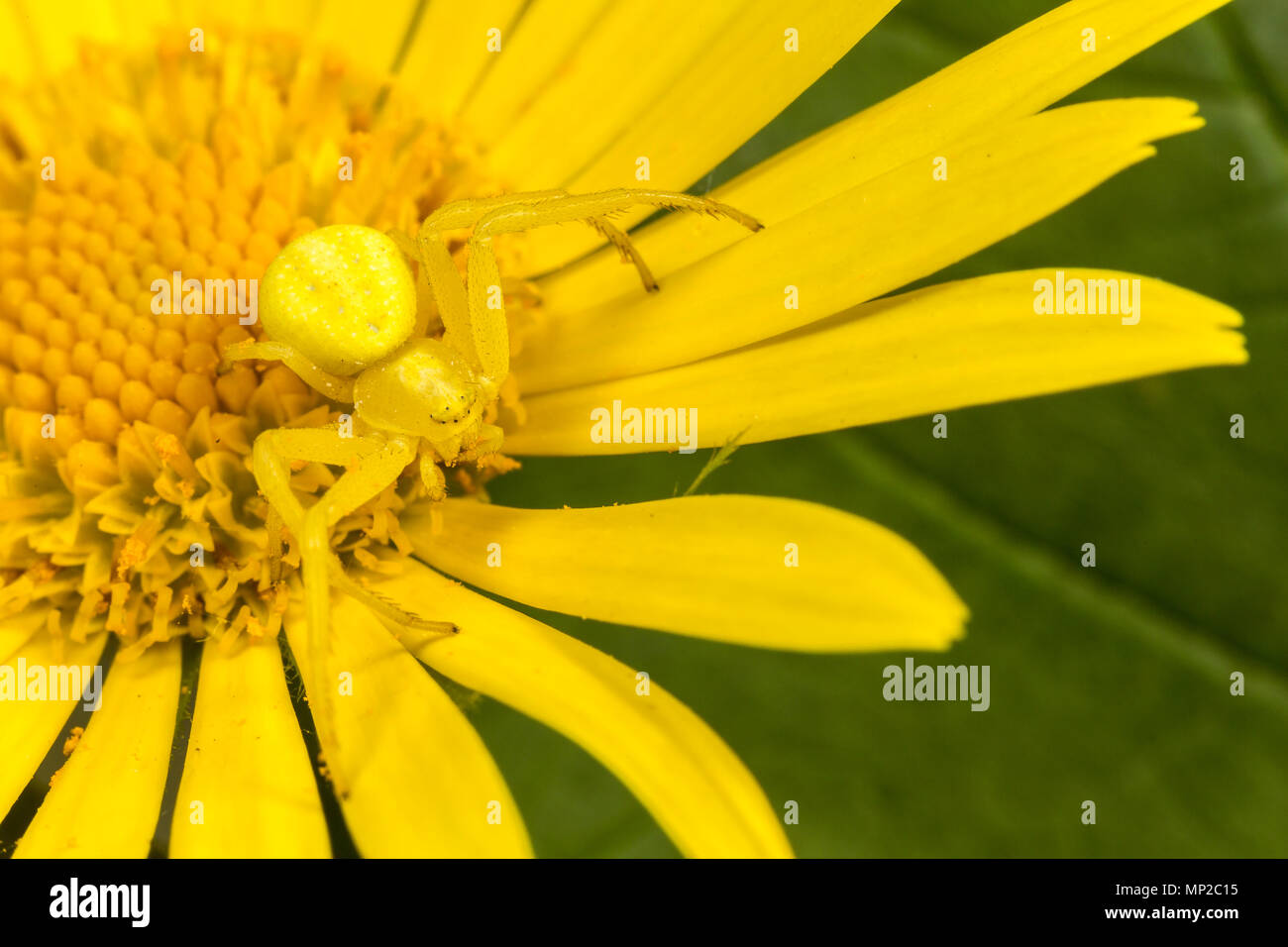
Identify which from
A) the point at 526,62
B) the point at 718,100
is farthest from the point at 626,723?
the point at 526,62

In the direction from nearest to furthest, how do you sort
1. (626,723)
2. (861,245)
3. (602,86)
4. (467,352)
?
1. (626,723)
2. (861,245)
3. (467,352)
4. (602,86)

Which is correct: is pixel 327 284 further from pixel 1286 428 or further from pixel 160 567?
pixel 1286 428

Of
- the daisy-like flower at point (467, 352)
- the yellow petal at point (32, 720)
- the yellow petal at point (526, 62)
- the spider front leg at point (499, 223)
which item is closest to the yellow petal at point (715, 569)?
the daisy-like flower at point (467, 352)

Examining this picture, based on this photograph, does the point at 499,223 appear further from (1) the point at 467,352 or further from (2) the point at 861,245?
(2) the point at 861,245

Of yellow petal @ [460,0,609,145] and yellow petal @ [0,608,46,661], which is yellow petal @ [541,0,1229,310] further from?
yellow petal @ [0,608,46,661]

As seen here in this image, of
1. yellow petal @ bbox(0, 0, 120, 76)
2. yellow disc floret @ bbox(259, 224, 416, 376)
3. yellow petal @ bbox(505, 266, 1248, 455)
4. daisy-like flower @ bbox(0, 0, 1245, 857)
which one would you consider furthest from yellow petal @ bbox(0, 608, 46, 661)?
yellow petal @ bbox(0, 0, 120, 76)
